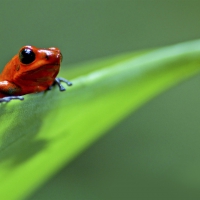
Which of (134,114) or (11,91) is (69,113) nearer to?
(11,91)

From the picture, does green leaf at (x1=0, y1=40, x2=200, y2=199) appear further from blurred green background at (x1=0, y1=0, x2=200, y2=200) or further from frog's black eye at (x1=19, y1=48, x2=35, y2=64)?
blurred green background at (x1=0, y1=0, x2=200, y2=200)

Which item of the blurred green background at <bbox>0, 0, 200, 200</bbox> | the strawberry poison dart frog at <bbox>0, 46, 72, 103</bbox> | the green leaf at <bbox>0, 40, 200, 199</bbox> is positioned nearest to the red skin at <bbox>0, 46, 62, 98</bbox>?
the strawberry poison dart frog at <bbox>0, 46, 72, 103</bbox>

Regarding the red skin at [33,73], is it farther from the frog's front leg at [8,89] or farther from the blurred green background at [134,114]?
the blurred green background at [134,114]

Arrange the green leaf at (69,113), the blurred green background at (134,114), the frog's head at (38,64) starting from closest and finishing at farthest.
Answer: the green leaf at (69,113)
the frog's head at (38,64)
the blurred green background at (134,114)

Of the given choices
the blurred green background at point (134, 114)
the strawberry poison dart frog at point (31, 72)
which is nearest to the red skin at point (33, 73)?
the strawberry poison dart frog at point (31, 72)

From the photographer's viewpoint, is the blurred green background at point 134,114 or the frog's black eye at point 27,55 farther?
the blurred green background at point 134,114

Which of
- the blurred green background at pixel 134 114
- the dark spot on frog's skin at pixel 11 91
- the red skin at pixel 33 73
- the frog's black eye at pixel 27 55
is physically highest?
the frog's black eye at pixel 27 55

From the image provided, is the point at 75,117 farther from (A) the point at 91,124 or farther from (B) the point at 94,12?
(B) the point at 94,12

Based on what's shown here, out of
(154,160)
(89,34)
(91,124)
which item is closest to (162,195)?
(154,160)
